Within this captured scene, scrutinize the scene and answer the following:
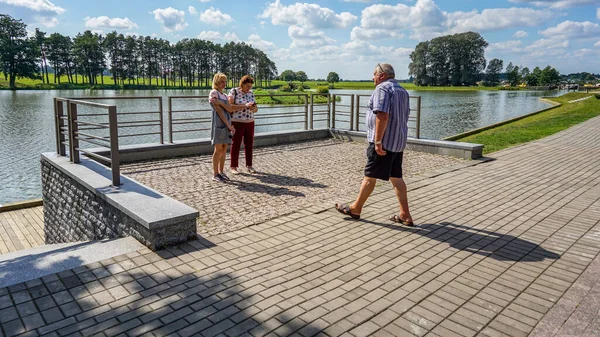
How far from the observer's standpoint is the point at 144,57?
359ft

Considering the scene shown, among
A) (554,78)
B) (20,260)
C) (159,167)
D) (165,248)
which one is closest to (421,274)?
(165,248)

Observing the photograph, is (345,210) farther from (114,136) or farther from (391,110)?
(114,136)

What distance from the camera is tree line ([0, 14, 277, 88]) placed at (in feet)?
285

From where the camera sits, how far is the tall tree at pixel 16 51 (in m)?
84.3

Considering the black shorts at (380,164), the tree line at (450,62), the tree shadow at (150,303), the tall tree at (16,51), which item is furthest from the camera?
the tree line at (450,62)

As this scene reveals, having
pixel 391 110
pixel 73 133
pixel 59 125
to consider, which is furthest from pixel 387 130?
pixel 59 125

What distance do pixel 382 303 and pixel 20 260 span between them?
3130 mm

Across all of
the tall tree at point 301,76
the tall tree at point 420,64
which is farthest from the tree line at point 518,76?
the tall tree at point 301,76

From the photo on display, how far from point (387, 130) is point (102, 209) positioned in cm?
345

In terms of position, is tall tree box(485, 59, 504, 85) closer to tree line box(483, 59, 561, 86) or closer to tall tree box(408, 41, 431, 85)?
tree line box(483, 59, 561, 86)

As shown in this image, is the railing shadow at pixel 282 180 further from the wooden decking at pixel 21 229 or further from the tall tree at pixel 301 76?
the tall tree at pixel 301 76

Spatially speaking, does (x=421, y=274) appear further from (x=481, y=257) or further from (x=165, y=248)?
(x=165, y=248)

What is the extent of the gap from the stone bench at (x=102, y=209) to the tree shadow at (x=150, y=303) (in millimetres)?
419

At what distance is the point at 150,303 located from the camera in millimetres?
3236
